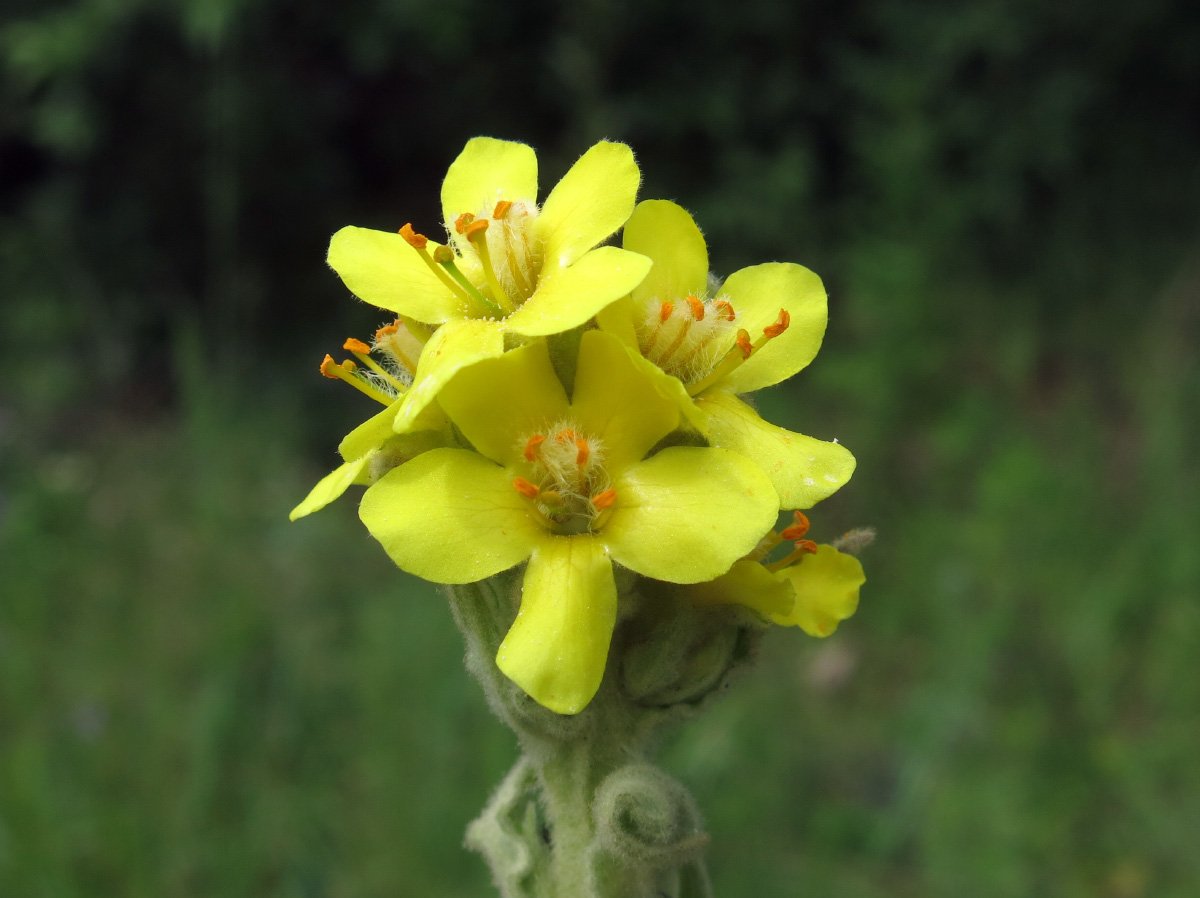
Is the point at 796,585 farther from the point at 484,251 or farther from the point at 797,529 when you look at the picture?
the point at 484,251

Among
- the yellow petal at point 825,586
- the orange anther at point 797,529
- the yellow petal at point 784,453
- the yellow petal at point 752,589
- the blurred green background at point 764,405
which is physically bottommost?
the blurred green background at point 764,405

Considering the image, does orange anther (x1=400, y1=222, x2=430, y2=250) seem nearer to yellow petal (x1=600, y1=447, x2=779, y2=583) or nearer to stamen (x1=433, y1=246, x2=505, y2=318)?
stamen (x1=433, y1=246, x2=505, y2=318)

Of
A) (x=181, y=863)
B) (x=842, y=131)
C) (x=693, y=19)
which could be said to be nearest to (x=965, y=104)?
(x=842, y=131)

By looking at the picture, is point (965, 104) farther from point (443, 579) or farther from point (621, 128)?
point (443, 579)

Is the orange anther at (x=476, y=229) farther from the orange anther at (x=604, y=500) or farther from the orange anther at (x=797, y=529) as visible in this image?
the orange anther at (x=797, y=529)

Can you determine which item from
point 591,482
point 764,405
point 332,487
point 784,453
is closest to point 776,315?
point 784,453

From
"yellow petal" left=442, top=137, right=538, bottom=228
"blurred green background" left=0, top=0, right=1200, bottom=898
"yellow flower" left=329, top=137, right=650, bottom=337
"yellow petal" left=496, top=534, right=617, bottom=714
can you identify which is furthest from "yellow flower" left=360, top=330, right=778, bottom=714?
"blurred green background" left=0, top=0, right=1200, bottom=898

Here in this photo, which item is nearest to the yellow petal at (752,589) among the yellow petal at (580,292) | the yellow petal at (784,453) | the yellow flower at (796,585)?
the yellow flower at (796,585)
